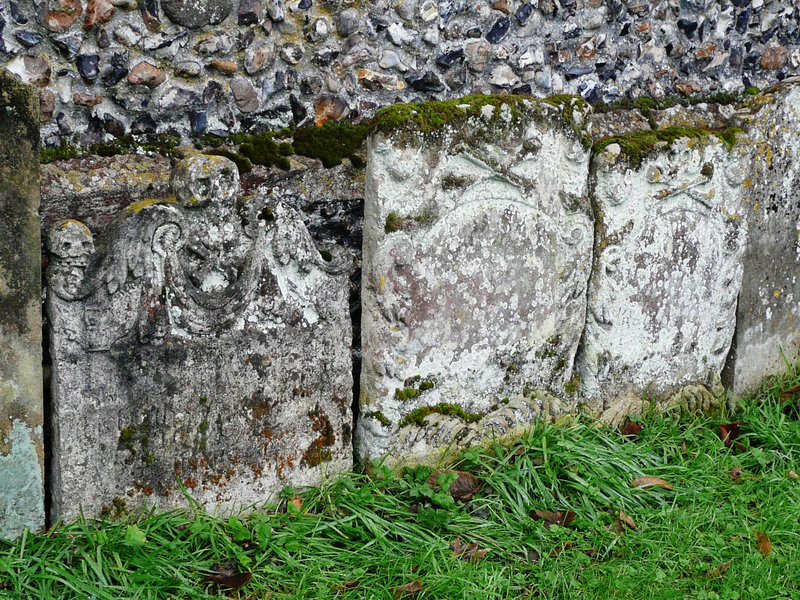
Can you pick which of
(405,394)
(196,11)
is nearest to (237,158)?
(196,11)

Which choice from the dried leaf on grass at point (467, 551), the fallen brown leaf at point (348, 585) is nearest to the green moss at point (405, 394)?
the dried leaf on grass at point (467, 551)

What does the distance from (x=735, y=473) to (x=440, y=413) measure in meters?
1.35

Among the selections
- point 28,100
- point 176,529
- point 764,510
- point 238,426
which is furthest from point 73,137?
point 764,510

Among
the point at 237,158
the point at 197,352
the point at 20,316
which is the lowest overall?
the point at 197,352

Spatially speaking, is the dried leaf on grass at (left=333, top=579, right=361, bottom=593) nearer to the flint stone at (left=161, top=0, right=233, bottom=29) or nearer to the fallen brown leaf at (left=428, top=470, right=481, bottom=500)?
the fallen brown leaf at (left=428, top=470, right=481, bottom=500)

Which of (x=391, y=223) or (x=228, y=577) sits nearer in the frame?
(x=228, y=577)

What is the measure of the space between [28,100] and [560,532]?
2290 mm

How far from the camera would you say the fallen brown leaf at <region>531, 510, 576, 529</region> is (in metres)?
3.21

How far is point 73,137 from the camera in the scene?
282 cm

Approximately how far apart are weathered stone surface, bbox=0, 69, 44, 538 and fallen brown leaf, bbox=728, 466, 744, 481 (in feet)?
8.99

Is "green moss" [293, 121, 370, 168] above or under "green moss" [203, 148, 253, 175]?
above

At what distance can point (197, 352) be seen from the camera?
2912mm

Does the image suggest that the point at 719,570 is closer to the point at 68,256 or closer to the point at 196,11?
the point at 68,256

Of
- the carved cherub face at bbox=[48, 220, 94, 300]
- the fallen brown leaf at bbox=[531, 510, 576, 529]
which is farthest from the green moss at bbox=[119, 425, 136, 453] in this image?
the fallen brown leaf at bbox=[531, 510, 576, 529]
